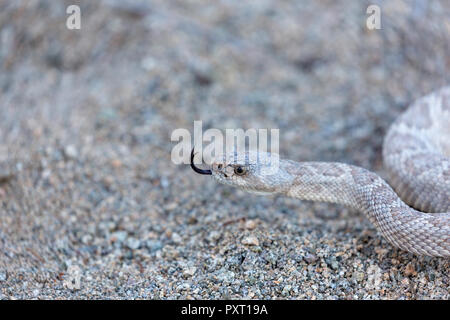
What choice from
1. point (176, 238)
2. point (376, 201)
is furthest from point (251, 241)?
point (376, 201)

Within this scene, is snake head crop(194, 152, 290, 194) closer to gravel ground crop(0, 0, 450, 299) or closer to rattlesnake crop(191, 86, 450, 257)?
rattlesnake crop(191, 86, 450, 257)

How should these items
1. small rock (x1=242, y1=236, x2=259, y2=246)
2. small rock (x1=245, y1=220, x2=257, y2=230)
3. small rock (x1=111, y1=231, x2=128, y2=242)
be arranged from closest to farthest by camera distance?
small rock (x1=242, y1=236, x2=259, y2=246) → small rock (x1=245, y1=220, x2=257, y2=230) → small rock (x1=111, y1=231, x2=128, y2=242)

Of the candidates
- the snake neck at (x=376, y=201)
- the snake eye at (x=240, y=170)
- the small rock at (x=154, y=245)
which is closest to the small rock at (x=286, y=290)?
the snake neck at (x=376, y=201)

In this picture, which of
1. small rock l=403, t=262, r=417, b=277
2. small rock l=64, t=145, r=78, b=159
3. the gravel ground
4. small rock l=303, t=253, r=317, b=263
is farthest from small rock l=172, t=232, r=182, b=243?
small rock l=403, t=262, r=417, b=277

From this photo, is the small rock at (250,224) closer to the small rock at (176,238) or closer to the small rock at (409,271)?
the small rock at (176,238)

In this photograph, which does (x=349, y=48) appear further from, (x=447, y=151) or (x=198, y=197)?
(x=198, y=197)

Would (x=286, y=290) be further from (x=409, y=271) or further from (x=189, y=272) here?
(x=409, y=271)
